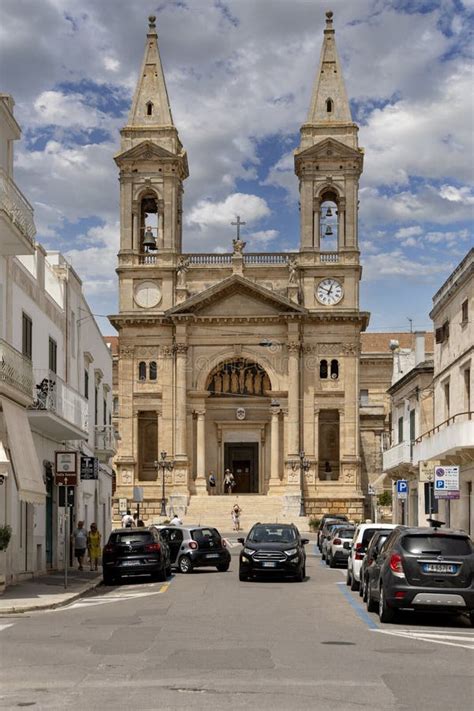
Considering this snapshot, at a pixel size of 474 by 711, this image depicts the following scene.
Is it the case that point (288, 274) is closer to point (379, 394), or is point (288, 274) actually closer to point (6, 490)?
point (379, 394)

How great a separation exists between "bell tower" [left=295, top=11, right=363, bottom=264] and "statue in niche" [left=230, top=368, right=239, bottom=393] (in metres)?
8.49

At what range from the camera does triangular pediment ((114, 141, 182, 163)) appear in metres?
70.4

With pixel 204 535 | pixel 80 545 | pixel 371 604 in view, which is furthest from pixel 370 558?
pixel 80 545

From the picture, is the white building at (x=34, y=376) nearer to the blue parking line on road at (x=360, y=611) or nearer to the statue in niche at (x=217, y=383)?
the blue parking line on road at (x=360, y=611)

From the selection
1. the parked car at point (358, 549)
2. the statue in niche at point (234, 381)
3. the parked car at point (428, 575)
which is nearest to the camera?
the parked car at point (428, 575)

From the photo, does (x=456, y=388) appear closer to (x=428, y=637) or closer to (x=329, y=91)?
(x=428, y=637)

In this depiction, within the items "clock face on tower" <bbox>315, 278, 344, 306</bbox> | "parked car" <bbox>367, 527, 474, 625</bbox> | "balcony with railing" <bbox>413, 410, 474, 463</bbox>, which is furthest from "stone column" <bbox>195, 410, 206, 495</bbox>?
"parked car" <bbox>367, 527, 474, 625</bbox>

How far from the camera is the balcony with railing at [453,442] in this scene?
3183cm

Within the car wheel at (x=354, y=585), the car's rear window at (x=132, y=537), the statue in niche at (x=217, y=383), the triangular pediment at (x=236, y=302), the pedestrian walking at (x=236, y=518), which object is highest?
the triangular pediment at (x=236, y=302)

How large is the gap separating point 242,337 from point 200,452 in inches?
284

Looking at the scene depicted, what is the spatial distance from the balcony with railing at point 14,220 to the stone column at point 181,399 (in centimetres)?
4299

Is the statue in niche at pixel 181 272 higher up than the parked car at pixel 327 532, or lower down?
higher up

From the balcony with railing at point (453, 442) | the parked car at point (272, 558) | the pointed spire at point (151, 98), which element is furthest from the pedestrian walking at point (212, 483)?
the parked car at point (272, 558)

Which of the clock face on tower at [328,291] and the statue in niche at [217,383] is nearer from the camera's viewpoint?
the clock face on tower at [328,291]
